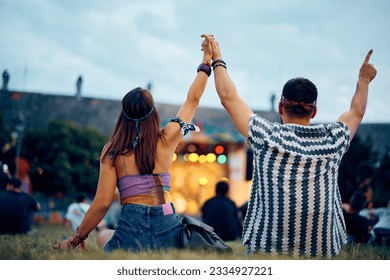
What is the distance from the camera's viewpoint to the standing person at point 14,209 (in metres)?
8.26

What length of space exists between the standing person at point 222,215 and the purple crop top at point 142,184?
17.3ft

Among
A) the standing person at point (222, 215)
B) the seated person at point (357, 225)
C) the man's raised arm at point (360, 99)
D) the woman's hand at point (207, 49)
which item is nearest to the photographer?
the man's raised arm at point (360, 99)

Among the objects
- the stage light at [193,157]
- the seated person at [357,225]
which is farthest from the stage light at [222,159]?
the seated person at [357,225]

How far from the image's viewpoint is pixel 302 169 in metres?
2.85

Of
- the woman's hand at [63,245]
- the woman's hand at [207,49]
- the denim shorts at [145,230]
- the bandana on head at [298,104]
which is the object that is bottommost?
the woman's hand at [63,245]

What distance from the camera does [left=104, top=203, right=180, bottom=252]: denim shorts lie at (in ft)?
10.7

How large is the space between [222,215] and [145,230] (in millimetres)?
5429

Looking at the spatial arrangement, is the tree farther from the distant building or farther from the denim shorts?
the denim shorts

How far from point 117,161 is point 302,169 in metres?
1.22

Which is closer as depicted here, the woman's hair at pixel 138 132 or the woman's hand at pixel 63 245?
the woman's hair at pixel 138 132

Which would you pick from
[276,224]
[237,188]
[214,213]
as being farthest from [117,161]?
[237,188]

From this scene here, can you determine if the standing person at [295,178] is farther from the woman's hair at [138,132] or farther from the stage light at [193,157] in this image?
the stage light at [193,157]

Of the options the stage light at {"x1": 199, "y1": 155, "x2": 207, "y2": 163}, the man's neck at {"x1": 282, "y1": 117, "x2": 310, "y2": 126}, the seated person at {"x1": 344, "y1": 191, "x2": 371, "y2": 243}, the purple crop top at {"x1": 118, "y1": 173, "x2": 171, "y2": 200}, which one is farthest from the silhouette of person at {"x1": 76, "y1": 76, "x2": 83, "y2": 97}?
the man's neck at {"x1": 282, "y1": 117, "x2": 310, "y2": 126}

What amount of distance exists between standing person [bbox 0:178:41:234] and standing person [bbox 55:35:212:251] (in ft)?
17.2
